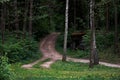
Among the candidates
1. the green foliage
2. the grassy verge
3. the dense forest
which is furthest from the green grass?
the grassy verge

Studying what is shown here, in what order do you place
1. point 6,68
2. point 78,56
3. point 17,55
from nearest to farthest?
1. point 6,68
2. point 17,55
3. point 78,56

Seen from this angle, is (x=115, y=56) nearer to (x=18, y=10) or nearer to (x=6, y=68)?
(x=18, y=10)

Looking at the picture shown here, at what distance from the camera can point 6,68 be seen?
1265cm

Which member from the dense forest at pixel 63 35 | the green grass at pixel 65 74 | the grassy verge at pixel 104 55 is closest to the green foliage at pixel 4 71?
the green grass at pixel 65 74

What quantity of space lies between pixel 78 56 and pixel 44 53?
6014 millimetres

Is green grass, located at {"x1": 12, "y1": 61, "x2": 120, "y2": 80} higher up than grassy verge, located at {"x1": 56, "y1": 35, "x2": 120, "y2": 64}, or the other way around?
green grass, located at {"x1": 12, "y1": 61, "x2": 120, "y2": 80}

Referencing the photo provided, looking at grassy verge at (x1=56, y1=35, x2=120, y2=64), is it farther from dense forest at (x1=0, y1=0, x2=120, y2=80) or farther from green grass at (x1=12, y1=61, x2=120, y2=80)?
green grass at (x1=12, y1=61, x2=120, y2=80)

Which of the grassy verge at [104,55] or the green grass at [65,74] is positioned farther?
the grassy verge at [104,55]

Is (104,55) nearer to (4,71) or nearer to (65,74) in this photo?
(65,74)

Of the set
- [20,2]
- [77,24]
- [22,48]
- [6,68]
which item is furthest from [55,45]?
[6,68]

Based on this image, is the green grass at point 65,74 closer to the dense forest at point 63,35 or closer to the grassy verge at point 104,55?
the dense forest at point 63,35

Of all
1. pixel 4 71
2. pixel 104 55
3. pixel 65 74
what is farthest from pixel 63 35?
pixel 4 71

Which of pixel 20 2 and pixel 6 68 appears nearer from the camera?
pixel 6 68

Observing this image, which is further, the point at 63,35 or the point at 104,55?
the point at 63,35
